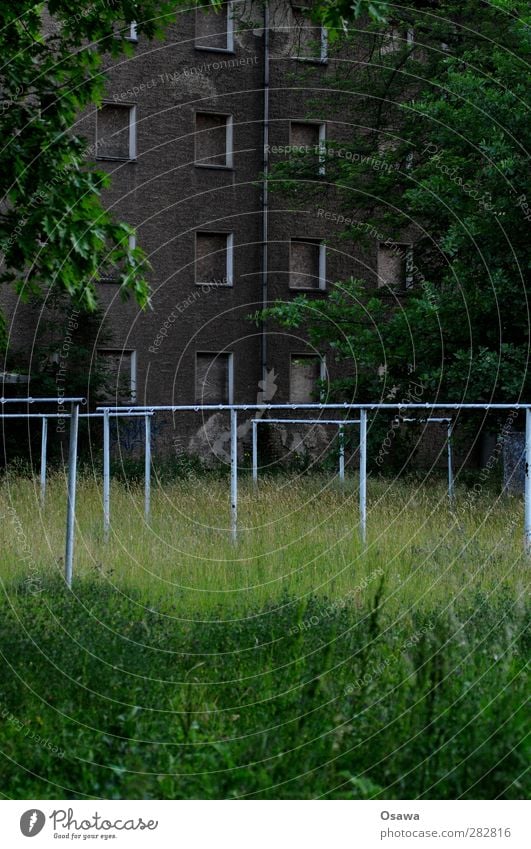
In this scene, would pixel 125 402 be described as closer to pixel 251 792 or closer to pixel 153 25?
pixel 153 25

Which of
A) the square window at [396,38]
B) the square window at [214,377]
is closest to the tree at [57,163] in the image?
the square window at [396,38]

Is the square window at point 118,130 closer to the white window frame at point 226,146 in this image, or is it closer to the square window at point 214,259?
the white window frame at point 226,146

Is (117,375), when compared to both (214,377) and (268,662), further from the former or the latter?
(268,662)

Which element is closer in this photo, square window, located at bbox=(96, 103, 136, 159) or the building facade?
the building facade

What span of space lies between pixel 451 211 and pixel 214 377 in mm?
18020

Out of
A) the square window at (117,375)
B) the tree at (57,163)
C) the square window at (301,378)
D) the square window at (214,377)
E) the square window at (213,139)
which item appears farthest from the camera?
the square window at (301,378)

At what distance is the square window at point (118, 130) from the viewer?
32562 millimetres

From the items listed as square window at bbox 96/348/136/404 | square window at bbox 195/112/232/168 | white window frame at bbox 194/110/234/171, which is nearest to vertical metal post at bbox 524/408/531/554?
square window at bbox 96/348/136/404

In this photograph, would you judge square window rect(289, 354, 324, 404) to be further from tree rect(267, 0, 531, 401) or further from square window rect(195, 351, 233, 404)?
tree rect(267, 0, 531, 401)

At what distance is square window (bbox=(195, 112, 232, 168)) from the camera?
1325 inches

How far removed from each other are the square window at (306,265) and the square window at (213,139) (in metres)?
3.06

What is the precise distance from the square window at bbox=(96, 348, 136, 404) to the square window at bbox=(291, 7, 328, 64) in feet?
27.2

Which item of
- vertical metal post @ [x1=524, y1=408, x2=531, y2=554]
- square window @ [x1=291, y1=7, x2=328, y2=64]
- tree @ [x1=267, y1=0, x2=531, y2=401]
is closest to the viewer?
vertical metal post @ [x1=524, y1=408, x2=531, y2=554]

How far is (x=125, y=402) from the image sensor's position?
31719mm
